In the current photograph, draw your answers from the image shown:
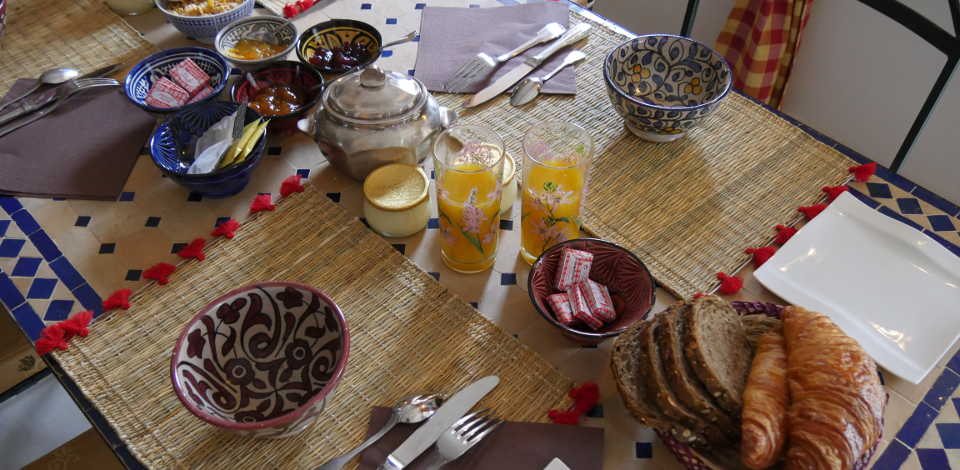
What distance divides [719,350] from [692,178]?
18.5 inches

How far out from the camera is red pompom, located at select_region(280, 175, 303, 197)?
112cm

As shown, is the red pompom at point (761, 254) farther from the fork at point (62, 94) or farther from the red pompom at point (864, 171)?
the fork at point (62, 94)

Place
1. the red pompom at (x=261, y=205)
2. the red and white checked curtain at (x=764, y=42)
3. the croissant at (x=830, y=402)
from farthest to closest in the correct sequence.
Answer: the red and white checked curtain at (x=764, y=42) < the red pompom at (x=261, y=205) < the croissant at (x=830, y=402)

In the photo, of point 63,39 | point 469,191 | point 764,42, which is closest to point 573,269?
point 469,191

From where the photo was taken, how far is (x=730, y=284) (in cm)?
96

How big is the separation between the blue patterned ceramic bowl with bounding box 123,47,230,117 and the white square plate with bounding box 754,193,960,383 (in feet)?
3.37

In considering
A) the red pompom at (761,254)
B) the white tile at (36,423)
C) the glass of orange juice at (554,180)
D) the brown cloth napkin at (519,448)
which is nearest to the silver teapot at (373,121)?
the glass of orange juice at (554,180)

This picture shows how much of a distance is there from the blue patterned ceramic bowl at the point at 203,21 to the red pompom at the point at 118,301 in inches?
25.6

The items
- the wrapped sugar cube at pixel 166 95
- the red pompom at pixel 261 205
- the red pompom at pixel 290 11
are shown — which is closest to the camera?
the red pompom at pixel 261 205

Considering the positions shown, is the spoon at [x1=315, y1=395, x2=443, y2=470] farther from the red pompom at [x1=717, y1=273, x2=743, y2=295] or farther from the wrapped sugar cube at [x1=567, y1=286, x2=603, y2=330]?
the red pompom at [x1=717, y1=273, x2=743, y2=295]

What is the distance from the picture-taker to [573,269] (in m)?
0.90

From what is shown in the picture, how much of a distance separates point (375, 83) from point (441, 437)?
1.81 feet

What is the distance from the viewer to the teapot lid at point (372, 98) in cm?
103

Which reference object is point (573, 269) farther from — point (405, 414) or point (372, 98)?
point (372, 98)
